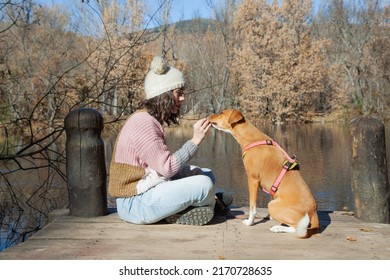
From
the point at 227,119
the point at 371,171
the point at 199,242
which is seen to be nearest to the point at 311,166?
the point at 371,171

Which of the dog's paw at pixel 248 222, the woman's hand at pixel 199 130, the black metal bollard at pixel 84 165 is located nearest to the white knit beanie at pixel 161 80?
the woman's hand at pixel 199 130

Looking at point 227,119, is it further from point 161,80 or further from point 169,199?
point 169,199

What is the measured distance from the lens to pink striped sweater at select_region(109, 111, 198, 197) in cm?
363

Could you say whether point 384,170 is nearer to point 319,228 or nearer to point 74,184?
point 319,228

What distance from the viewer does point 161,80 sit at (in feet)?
12.4

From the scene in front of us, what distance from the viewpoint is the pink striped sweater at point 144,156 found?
363cm

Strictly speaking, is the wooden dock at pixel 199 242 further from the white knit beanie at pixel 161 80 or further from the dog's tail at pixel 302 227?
the white knit beanie at pixel 161 80

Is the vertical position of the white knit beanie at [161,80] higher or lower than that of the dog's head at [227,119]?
higher

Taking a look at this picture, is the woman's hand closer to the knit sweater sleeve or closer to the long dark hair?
the knit sweater sleeve

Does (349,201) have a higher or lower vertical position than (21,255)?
lower

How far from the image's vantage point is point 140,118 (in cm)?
371

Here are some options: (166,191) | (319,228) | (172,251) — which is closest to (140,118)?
(166,191)

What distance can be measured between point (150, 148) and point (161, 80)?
55cm

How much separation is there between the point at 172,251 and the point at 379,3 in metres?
28.1
